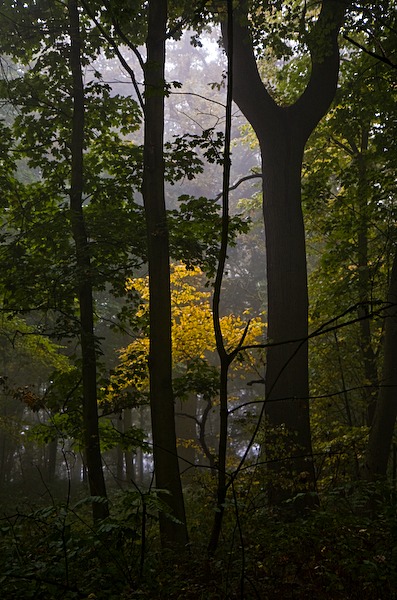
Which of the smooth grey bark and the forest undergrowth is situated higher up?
the smooth grey bark

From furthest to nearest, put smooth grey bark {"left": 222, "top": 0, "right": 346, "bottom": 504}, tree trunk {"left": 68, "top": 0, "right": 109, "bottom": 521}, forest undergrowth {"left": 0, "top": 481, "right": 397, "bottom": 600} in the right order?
1. smooth grey bark {"left": 222, "top": 0, "right": 346, "bottom": 504}
2. tree trunk {"left": 68, "top": 0, "right": 109, "bottom": 521}
3. forest undergrowth {"left": 0, "top": 481, "right": 397, "bottom": 600}

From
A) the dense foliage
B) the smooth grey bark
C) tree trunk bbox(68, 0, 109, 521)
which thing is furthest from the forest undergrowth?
the smooth grey bark

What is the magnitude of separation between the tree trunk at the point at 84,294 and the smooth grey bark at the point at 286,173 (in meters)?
2.73

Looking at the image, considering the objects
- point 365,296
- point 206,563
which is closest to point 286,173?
point 365,296

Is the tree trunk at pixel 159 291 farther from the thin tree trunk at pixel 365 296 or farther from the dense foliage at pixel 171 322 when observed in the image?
the thin tree trunk at pixel 365 296

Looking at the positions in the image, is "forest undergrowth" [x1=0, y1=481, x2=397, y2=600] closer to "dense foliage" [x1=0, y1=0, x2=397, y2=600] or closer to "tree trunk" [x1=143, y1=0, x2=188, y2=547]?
"dense foliage" [x1=0, y1=0, x2=397, y2=600]

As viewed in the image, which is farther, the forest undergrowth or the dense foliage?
the dense foliage

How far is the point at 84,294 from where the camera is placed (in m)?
6.88

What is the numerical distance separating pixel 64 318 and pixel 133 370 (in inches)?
53.1

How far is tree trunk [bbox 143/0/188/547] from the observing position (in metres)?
5.66

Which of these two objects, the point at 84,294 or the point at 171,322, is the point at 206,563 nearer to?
the point at 171,322

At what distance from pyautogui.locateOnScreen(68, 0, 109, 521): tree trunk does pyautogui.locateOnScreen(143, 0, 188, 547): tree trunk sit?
88 centimetres

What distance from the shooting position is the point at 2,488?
63.2ft

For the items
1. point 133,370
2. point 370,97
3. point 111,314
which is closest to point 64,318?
point 133,370
